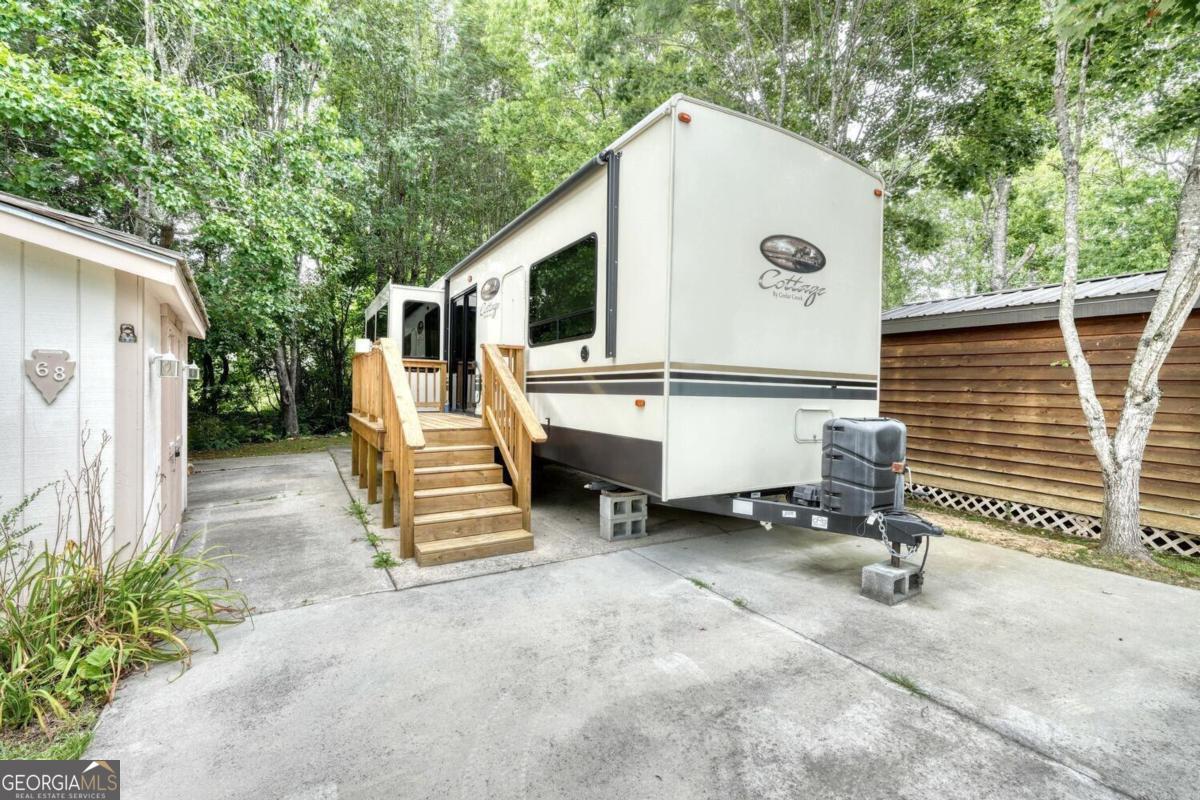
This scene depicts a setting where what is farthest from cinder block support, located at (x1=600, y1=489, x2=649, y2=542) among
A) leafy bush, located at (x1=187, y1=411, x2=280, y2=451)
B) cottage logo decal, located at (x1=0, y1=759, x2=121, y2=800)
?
leafy bush, located at (x1=187, y1=411, x2=280, y2=451)

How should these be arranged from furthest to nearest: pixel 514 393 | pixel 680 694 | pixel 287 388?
pixel 287 388, pixel 514 393, pixel 680 694

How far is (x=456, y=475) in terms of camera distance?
4.44 metres

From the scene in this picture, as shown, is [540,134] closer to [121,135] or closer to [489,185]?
[489,185]

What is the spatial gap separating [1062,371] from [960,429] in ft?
3.64

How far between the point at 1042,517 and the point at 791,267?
13.1 feet

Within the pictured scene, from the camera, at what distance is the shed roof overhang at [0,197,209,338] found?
8.00ft

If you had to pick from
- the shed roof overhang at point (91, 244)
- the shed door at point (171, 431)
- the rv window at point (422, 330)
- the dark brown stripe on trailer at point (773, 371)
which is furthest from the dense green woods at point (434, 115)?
the shed roof overhang at point (91, 244)

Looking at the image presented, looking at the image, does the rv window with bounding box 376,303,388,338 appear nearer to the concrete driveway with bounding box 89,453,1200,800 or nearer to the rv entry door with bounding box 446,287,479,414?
the rv entry door with bounding box 446,287,479,414

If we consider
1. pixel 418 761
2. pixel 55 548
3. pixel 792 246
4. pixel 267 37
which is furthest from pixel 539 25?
pixel 418 761

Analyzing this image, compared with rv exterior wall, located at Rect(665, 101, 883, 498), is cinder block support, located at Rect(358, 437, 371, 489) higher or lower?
lower

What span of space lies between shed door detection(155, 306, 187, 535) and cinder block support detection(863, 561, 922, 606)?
15.4 feet

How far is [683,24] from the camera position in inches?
301

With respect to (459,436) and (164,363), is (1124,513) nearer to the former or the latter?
(459,436)

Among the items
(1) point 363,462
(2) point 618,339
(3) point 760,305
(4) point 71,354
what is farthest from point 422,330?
(3) point 760,305
